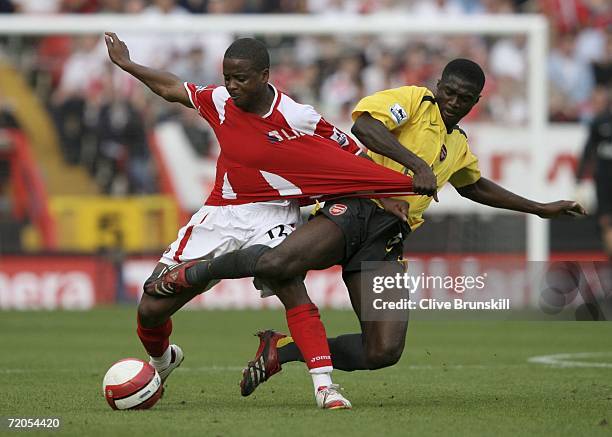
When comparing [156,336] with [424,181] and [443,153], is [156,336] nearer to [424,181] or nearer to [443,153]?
[424,181]

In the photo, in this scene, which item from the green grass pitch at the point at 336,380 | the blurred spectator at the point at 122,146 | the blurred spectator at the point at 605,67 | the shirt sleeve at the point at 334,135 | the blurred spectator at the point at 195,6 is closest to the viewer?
the green grass pitch at the point at 336,380

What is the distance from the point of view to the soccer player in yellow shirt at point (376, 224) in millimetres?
7781

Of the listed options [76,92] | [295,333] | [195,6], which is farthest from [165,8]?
[295,333]

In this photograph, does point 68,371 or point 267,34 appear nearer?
point 68,371

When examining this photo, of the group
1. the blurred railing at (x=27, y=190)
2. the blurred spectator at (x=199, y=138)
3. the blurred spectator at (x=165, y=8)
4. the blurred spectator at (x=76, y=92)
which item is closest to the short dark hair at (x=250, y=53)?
the blurred spectator at (x=199, y=138)

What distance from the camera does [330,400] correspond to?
765cm

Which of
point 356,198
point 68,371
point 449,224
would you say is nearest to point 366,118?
point 356,198

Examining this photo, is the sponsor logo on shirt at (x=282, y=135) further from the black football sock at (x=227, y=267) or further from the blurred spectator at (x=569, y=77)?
the blurred spectator at (x=569, y=77)

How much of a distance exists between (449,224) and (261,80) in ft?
36.4

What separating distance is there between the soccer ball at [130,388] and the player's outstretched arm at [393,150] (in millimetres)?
1987

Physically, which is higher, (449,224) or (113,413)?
(113,413)

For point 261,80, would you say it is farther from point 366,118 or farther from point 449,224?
point 449,224

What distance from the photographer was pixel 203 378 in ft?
32.6

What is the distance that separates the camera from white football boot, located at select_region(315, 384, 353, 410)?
7.65 m
